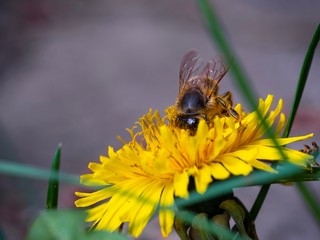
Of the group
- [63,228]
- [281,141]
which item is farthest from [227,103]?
[63,228]

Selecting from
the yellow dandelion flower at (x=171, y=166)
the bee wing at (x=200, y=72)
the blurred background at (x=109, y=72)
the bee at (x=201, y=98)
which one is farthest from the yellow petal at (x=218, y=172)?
the blurred background at (x=109, y=72)

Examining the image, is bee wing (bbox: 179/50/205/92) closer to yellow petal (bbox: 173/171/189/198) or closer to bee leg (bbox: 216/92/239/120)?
bee leg (bbox: 216/92/239/120)

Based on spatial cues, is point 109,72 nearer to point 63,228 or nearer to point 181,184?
point 181,184

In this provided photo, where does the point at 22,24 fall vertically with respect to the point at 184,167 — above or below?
above

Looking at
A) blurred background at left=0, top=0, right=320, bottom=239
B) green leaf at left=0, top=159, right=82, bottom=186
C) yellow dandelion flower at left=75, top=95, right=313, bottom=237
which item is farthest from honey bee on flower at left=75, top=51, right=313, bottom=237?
blurred background at left=0, top=0, right=320, bottom=239

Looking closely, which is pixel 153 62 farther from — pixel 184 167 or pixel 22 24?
pixel 184 167

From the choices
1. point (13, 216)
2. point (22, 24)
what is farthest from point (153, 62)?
point (13, 216)

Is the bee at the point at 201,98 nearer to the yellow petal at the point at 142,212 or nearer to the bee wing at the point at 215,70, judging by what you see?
the bee wing at the point at 215,70
